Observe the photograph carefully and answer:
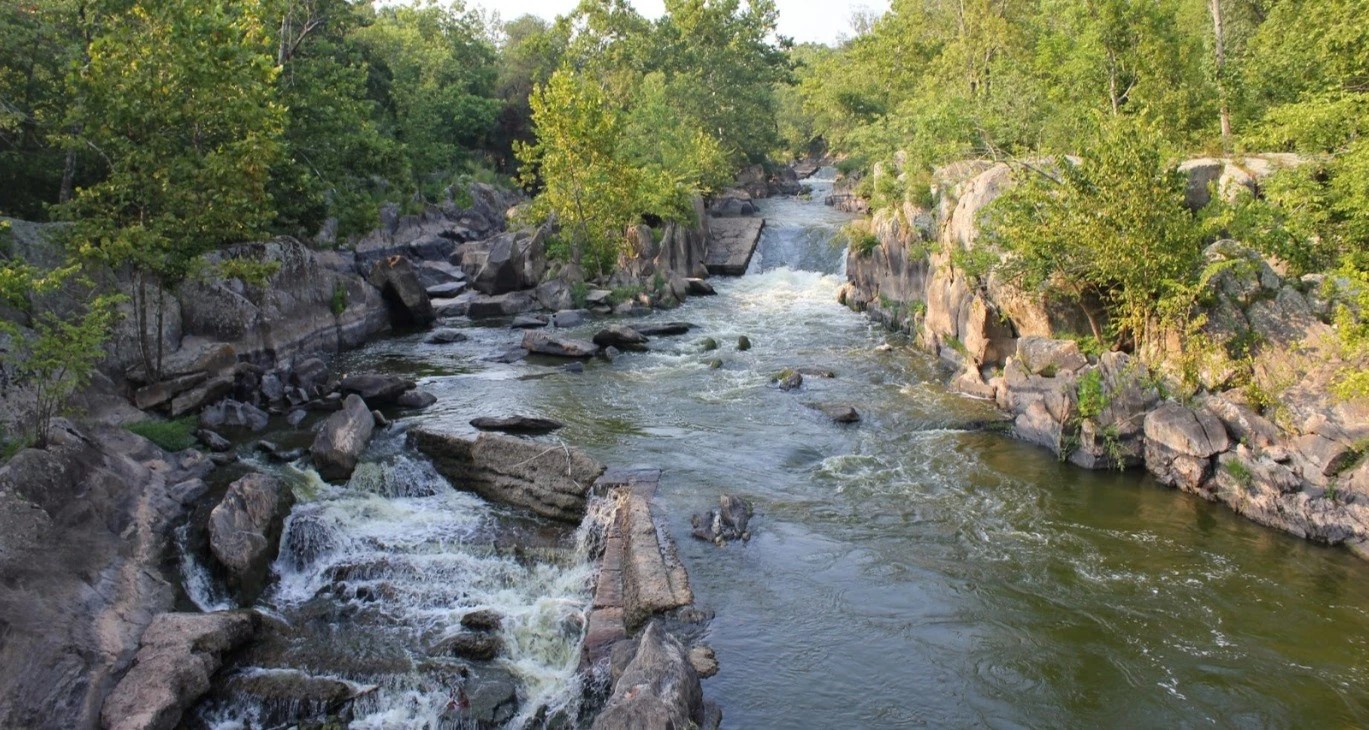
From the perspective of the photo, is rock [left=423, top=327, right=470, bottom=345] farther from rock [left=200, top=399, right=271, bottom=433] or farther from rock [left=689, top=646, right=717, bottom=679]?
rock [left=689, top=646, right=717, bottom=679]

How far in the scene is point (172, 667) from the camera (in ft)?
33.8

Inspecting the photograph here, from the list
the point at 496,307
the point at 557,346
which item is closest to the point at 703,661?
the point at 557,346

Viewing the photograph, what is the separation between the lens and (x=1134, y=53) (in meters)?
25.2

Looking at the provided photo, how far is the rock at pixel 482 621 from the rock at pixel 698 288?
24862mm

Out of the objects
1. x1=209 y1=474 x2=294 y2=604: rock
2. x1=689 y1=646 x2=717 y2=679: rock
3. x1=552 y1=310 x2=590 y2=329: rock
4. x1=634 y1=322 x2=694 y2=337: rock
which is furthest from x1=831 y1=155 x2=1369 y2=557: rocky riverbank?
x1=209 y1=474 x2=294 y2=604: rock

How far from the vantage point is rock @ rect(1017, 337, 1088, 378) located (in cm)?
1984

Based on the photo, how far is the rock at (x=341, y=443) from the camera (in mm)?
16422

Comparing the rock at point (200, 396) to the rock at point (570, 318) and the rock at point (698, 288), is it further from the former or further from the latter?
the rock at point (698, 288)

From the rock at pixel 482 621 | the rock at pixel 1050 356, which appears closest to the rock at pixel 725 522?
the rock at pixel 482 621

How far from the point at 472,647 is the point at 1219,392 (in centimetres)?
1416

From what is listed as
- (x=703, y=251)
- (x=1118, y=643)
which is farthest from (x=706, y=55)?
(x=1118, y=643)

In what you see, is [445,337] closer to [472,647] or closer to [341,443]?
[341,443]

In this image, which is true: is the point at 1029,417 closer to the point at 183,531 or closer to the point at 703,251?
the point at 183,531

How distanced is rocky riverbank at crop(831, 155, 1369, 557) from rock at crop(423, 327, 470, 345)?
571 inches
